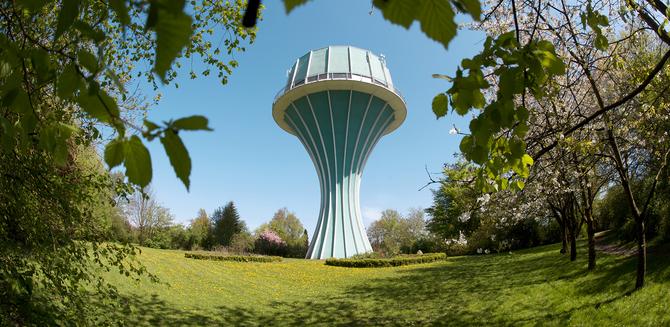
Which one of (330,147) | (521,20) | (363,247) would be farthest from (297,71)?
(521,20)

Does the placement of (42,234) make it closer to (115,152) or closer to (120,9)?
(115,152)

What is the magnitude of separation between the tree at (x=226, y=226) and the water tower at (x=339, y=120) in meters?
10.5

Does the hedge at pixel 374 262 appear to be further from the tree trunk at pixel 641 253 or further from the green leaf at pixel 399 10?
the green leaf at pixel 399 10

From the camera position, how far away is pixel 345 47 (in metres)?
30.7

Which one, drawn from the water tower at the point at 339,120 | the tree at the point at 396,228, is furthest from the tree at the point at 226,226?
the tree at the point at 396,228

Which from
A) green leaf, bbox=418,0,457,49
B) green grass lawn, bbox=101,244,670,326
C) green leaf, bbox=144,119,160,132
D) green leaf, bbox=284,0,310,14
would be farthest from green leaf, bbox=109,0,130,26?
green grass lawn, bbox=101,244,670,326

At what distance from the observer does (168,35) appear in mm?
713

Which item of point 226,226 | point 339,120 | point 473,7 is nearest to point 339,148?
point 339,120

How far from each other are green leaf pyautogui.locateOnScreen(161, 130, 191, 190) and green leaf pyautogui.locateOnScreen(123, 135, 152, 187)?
14 cm

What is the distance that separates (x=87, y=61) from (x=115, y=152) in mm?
394

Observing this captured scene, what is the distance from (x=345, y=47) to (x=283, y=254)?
1733 centimetres

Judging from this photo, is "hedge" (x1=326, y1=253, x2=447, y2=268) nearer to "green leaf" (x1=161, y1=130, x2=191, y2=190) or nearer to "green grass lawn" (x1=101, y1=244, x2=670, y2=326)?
"green grass lawn" (x1=101, y1=244, x2=670, y2=326)

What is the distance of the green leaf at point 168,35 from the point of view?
0.70 meters

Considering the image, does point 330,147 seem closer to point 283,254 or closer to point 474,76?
point 283,254
